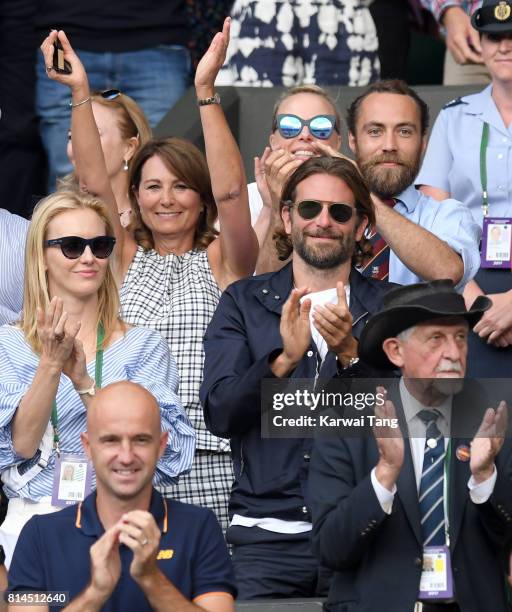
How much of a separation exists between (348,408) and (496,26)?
231 cm

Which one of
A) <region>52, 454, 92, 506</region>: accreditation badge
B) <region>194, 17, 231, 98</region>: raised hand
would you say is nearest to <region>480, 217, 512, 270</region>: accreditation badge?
<region>194, 17, 231, 98</region>: raised hand

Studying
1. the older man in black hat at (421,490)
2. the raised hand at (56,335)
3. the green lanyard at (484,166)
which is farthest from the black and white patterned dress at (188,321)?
the green lanyard at (484,166)

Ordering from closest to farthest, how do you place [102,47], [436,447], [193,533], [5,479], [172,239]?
[193,533] → [436,447] → [5,479] → [172,239] → [102,47]

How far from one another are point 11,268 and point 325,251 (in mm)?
1422

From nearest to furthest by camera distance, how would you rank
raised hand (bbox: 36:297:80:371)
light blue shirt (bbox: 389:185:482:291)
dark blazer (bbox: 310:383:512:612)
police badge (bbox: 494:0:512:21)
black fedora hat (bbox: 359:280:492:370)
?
dark blazer (bbox: 310:383:512:612) → black fedora hat (bbox: 359:280:492:370) → raised hand (bbox: 36:297:80:371) → light blue shirt (bbox: 389:185:482:291) → police badge (bbox: 494:0:512:21)

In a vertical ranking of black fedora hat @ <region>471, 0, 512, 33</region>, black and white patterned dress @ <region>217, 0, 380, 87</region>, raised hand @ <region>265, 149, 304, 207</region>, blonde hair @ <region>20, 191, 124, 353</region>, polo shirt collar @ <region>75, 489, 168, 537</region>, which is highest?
black and white patterned dress @ <region>217, 0, 380, 87</region>

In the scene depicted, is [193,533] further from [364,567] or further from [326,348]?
[326,348]

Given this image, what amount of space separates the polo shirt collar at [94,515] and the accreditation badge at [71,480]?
28.1 inches

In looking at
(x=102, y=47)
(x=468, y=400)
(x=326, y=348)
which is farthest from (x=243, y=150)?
(x=468, y=400)

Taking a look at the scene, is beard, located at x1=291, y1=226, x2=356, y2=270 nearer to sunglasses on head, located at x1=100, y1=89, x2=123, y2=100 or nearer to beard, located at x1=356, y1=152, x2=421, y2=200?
beard, located at x1=356, y1=152, x2=421, y2=200

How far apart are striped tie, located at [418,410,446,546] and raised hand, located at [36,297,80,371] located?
1201mm

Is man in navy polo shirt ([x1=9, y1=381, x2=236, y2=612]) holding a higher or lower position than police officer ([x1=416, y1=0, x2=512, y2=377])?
lower

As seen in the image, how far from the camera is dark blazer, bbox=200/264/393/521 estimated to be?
→ 607 cm

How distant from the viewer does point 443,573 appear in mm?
5520
